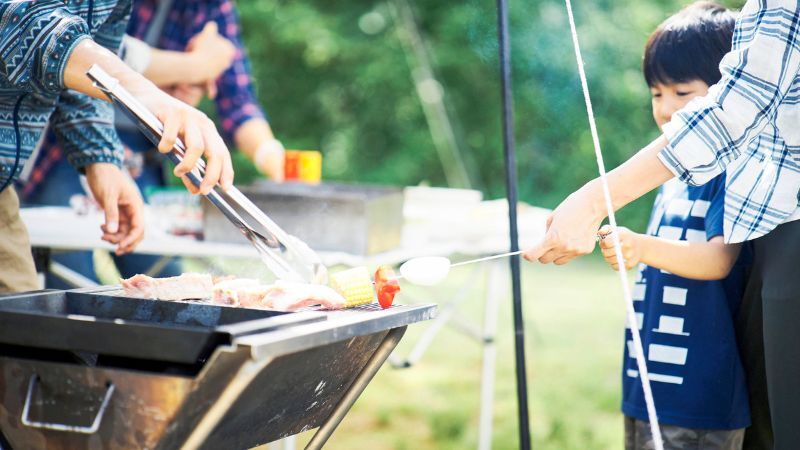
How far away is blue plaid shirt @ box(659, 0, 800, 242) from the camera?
159 cm

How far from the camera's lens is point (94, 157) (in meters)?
2.19

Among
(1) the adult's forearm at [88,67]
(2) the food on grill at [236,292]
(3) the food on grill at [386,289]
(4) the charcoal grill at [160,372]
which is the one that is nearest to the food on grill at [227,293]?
(2) the food on grill at [236,292]

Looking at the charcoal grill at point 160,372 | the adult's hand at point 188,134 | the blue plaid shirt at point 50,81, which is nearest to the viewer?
the charcoal grill at point 160,372

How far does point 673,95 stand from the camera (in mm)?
2053

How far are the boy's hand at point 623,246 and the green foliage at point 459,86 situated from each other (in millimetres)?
2972

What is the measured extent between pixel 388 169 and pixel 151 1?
499 cm

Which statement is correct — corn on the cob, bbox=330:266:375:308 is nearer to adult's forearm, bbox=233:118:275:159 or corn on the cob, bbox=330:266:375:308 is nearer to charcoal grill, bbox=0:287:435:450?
charcoal grill, bbox=0:287:435:450

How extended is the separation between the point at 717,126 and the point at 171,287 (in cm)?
100

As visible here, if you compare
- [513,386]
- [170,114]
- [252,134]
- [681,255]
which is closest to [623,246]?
→ [681,255]

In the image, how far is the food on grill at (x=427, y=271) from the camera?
1700 mm

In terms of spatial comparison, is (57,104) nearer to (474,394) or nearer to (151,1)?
(151,1)

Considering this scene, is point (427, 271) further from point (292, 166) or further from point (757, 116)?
point (292, 166)

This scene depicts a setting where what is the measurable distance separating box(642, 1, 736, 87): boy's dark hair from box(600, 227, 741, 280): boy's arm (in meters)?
0.37

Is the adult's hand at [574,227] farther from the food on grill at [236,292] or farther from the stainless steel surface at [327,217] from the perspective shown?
the stainless steel surface at [327,217]
